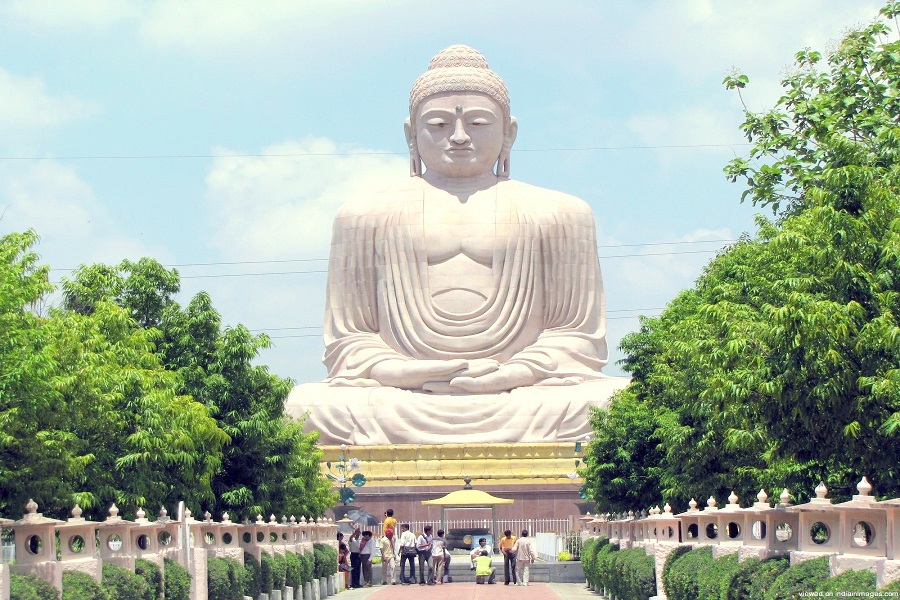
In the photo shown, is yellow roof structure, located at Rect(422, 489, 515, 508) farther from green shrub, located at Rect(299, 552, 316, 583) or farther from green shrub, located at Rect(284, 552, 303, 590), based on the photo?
green shrub, located at Rect(284, 552, 303, 590)

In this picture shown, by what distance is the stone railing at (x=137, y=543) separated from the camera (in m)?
11.2

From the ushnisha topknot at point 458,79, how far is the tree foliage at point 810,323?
Result: 18.2 meters

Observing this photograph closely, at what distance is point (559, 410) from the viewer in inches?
1441

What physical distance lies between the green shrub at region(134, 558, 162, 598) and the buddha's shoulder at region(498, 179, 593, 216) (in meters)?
26.3

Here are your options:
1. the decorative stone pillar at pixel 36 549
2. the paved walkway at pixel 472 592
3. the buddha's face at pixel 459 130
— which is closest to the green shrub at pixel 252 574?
the paved walkway at pixel 472 592

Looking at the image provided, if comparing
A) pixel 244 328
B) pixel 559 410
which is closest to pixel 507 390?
pixel 559 410

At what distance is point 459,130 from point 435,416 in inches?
270

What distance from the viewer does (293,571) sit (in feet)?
66.2

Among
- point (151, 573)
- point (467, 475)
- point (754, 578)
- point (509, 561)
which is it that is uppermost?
point (467, 475)

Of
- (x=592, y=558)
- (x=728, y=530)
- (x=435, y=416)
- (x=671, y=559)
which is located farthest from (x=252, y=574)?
(x=435, y=416)

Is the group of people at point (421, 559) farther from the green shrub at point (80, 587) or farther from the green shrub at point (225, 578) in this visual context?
the green shrub at point (80, 587)

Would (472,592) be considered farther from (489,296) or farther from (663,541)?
(489,296)

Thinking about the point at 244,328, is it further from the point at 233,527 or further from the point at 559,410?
the point at 559,410

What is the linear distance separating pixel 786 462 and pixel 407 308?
24.1 m
